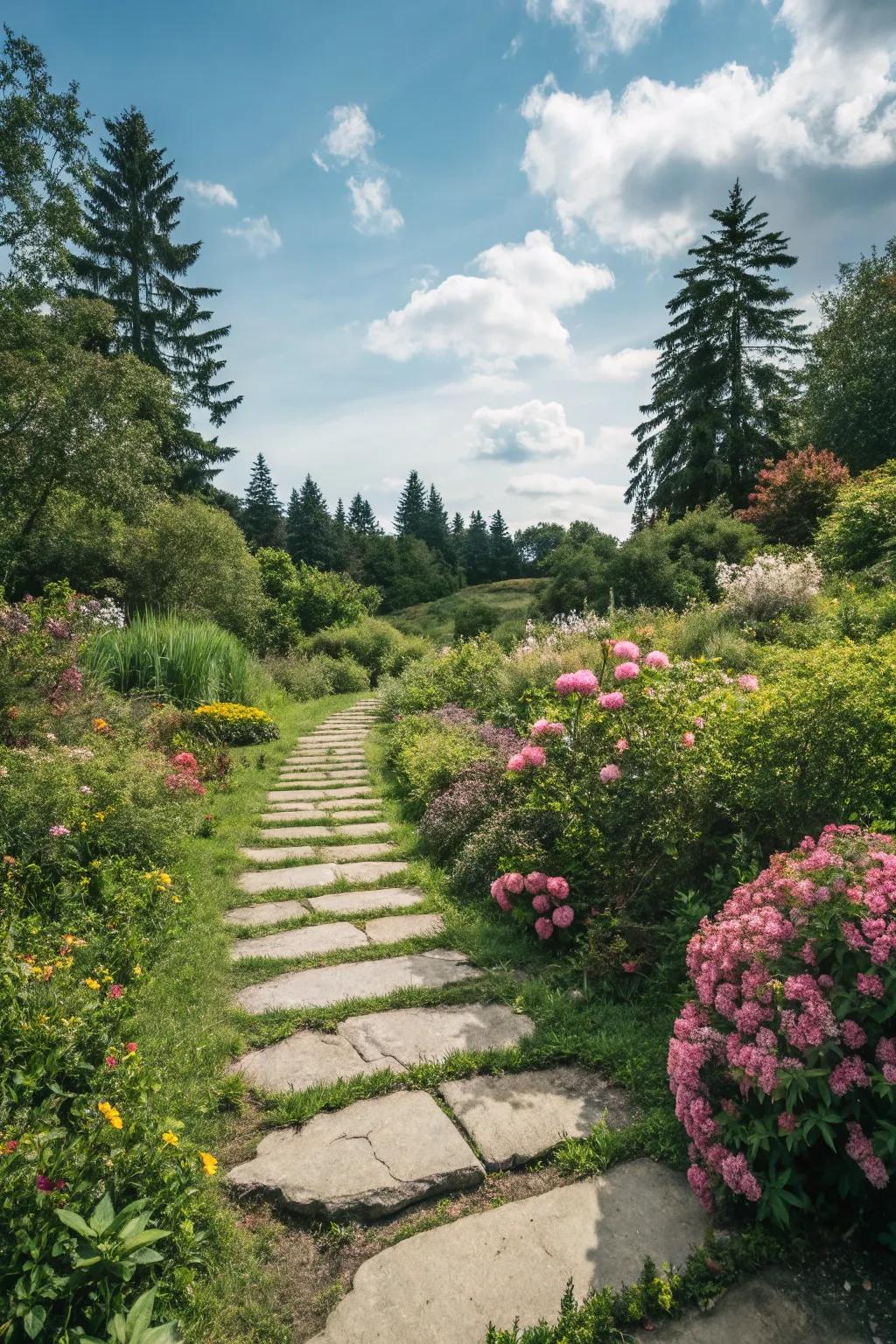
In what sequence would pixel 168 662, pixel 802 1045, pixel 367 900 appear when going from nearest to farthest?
pixel 802 1045 < pixel 367 900 < pixel 168 662

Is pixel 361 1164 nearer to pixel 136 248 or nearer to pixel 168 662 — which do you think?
pixel 168 662

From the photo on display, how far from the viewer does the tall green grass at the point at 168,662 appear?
7.50 metres

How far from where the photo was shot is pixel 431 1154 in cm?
198

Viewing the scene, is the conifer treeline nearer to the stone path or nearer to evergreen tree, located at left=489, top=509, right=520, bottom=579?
evergreen tree, located at left=489, top=509, right=520, bottom=579

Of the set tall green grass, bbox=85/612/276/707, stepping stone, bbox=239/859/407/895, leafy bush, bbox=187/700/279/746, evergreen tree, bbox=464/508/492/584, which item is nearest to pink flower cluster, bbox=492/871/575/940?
stepping stone, bbox=239/859/407/895

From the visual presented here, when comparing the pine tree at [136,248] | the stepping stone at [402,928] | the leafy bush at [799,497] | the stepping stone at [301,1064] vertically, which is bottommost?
the stepping stone at [402,928]

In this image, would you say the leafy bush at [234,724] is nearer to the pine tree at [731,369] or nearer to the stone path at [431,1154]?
the stone path at [431,1154]

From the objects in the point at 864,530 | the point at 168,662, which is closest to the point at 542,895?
the point at 168,662

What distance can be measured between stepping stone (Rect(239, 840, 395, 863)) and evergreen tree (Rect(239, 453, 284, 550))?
37.1m

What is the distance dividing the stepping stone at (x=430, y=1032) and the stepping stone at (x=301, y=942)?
654 mm

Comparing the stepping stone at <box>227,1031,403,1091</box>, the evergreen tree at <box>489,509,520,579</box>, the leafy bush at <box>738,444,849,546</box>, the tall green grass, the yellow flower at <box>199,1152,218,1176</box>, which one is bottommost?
the stepping stone at <box>227,1031,403,1091</box>

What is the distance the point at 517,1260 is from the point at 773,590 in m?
8.13

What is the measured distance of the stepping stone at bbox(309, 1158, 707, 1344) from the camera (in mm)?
1506

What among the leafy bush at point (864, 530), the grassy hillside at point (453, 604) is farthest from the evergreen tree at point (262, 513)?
the leafy bush at point (864, 530)
